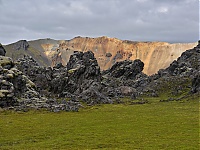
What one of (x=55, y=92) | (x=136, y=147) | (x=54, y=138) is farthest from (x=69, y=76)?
(x=136, y=147)

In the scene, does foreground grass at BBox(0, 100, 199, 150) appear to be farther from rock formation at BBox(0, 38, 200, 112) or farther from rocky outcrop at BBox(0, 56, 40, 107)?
rocky outcrop at BBox(0, 56, 40, 107)

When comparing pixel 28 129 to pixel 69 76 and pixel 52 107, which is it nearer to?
pixel 52 107

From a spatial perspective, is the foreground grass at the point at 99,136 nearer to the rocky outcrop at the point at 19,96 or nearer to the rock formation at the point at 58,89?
the rocky outcrop at the point at 19,96

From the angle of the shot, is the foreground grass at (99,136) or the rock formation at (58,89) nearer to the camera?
the foreground grass at (99,136)

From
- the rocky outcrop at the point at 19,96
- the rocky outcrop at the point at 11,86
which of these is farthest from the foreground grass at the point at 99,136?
the rocky outcrop at the point at 11,86

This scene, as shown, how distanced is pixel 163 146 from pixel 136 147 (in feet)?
14.8

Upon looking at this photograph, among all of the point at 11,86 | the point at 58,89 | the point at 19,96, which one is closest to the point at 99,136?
the point at 11,86

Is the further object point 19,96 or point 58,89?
point 58,89

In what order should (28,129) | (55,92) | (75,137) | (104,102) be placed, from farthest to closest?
1. (55,92)
2. (104,102)
3. (28,129)
4. (75,137)

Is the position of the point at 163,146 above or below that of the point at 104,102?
above

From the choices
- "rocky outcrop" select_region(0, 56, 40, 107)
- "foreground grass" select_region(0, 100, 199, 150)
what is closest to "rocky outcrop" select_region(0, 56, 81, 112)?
"rocky outcrop" select_region(0, 56, 40, 107)

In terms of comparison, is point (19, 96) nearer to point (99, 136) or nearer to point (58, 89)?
point (58, 89)

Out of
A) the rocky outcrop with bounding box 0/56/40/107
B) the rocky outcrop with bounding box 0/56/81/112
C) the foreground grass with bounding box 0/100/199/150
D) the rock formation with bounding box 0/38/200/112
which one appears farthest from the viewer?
the rock formation with bounding box 0/38/200/112

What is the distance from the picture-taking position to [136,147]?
45.6 metres
